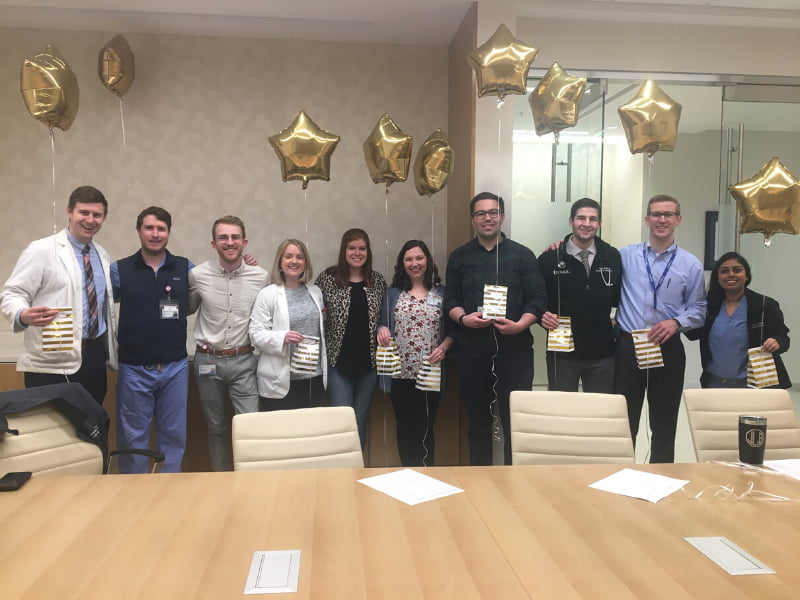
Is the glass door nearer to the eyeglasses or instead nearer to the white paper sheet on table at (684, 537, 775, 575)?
the eyeglasses

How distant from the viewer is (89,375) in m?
3.03

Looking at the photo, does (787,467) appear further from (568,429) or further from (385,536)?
(385,536)

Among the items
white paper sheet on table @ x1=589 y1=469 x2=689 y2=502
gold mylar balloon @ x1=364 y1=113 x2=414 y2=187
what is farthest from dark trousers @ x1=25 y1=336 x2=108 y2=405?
white paper sheet on table @ x1=589 y1=469 x2=689 y2=502

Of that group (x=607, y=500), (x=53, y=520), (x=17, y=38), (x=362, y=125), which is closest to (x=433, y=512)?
(x=607, y=500)

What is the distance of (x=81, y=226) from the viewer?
3006mm

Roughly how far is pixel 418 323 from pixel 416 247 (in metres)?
0.44

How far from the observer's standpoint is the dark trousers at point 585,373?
3385 millimetres

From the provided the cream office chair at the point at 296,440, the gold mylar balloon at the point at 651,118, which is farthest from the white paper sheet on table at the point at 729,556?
the gold mylar balloon at the point at 651,118

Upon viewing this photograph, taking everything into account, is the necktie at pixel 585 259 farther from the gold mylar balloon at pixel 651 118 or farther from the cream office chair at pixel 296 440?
the cream office chair at pixel 296 440

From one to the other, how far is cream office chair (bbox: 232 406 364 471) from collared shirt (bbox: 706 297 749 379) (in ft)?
7.08

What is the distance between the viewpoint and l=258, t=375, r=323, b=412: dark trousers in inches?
135

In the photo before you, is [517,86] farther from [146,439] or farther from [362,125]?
[146,439]

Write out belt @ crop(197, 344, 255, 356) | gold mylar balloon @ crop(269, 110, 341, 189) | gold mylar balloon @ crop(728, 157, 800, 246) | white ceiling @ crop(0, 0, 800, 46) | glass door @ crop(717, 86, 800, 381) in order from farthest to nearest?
glass door @ crop(717, 86, 800, 381)
white ceiling @ crop(0, 0, 800, 46)
belt @ crop(197, 344, 255, 356)
gold mylar balloon @ crop(269, 110, 341, 189)
gold mylar balloon @ crop(728, 157, 800, 246)

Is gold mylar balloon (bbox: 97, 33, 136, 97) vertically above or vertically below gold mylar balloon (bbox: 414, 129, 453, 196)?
above
